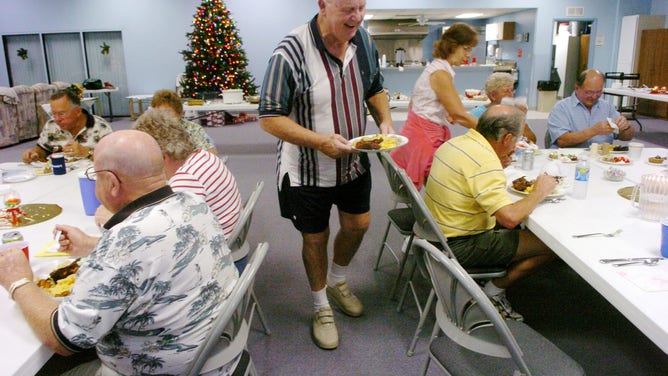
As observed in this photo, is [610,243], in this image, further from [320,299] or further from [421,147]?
[421,147]

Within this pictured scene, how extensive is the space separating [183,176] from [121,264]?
88cm

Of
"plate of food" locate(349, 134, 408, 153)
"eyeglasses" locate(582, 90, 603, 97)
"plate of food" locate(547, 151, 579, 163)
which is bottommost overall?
"plate of food" locate(547, 151, 579, 163)

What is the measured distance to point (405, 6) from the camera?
35.0 feet

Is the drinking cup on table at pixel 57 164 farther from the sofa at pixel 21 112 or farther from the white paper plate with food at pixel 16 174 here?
the sofa at pixel 21 112

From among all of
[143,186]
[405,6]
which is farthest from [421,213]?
[405,6]

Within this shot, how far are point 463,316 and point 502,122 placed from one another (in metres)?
0.96

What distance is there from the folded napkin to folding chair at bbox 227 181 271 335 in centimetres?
132

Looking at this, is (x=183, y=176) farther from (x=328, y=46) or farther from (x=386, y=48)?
(x=386, y=48)

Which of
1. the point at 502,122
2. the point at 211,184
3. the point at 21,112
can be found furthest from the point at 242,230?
the point at 21,112

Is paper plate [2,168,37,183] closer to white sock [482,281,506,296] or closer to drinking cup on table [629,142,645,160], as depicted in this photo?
white sock [482,281,506,296]

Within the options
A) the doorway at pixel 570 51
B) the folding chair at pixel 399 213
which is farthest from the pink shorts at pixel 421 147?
the doorway at pixel 570 51

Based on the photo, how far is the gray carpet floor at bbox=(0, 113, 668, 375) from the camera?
2.21m

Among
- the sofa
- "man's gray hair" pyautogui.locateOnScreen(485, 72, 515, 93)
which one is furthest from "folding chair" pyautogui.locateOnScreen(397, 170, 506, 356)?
the sofa

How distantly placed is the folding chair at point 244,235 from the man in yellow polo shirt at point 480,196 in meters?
0.82
